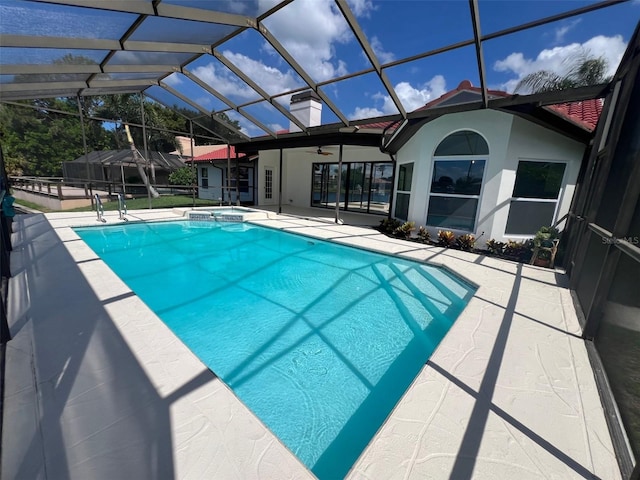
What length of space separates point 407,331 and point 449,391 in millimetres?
1733

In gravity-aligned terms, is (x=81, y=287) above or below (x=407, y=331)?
above

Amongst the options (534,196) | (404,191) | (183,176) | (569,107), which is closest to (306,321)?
(534,196)

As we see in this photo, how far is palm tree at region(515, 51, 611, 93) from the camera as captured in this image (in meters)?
7.00

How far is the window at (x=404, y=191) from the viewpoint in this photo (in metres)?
9.41

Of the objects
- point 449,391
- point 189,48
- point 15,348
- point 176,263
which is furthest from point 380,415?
point 189,48

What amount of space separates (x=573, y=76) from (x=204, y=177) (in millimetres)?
19842

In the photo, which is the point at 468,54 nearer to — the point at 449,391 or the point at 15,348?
the point at 449,391

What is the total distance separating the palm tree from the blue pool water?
19.0ft

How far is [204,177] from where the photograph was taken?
64.9ft

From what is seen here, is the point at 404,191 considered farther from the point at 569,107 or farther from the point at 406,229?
the point at 569,107

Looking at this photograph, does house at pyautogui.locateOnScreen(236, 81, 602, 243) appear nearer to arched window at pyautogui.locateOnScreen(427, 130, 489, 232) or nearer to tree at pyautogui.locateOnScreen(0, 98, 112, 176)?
arched window at pyautogui.locateOnScreen(427, 130, 489, 232)

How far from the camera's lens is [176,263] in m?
6.43

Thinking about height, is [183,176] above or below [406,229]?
above

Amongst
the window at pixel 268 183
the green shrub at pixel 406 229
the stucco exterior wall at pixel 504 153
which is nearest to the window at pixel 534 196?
the stucco exterior wall at pixel 504 153
